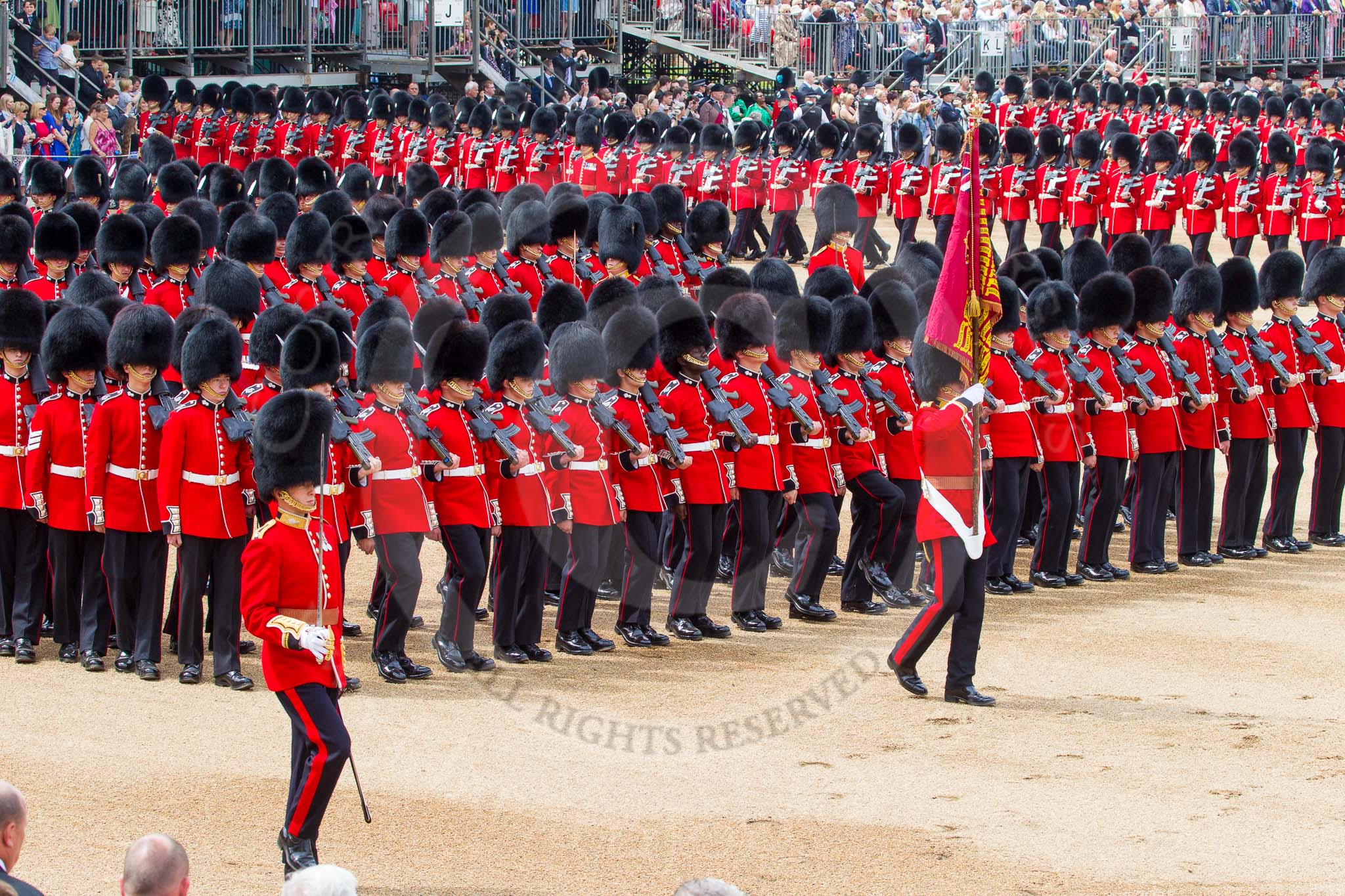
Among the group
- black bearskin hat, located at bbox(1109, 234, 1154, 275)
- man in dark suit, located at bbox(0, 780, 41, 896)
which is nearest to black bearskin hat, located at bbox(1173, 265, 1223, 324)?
black bearskin hat, located at bbox(1109, 234, 1154, 275)

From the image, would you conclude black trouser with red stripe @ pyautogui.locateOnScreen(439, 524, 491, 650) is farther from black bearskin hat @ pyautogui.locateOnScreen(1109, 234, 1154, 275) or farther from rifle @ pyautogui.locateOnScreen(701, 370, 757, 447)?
black bearskin hat @ pyautogui.locateOnScreen(1109, 234, 1154, 275)

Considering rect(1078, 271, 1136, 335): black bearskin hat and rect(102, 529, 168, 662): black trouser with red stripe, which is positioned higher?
rect(1078, 271, 1136, 335): black bearskin hat

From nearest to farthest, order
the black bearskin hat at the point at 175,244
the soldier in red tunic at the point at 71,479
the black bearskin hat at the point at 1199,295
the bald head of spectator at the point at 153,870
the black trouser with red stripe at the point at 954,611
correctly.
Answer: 1. the bald head of spectator at the point at 153,870
2. the black trouser with red stripe at the point at 954,611
3. the soldier in red tunic at the point at 71,479
4. the black bearskin hat at the point at 1199,295
5. the black bearskin hat at the point at 175,244

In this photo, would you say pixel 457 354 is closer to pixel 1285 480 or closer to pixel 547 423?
pixel 547 423

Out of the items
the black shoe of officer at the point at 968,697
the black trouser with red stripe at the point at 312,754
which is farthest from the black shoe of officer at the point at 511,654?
the black trouser with red stripe at the point at 312,754

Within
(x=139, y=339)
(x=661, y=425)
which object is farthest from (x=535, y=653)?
(x=139, y=339)

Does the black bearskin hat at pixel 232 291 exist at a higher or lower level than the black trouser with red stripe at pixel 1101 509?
higher

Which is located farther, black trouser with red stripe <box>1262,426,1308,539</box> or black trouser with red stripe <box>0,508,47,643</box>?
black trouser with red stripe <box>1262,426,1308,539</box>

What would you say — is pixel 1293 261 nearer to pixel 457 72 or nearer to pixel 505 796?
pixel 505 796

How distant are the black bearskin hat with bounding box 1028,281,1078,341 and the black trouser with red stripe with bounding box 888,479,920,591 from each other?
90 cm

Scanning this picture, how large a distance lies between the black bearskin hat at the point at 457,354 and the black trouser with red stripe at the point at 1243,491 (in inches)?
139

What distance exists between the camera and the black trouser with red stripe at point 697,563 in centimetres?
709

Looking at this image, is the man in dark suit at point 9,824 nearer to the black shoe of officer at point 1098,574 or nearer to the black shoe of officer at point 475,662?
the black shoe of officer at point 475,662

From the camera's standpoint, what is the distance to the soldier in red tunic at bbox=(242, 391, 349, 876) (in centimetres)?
466
